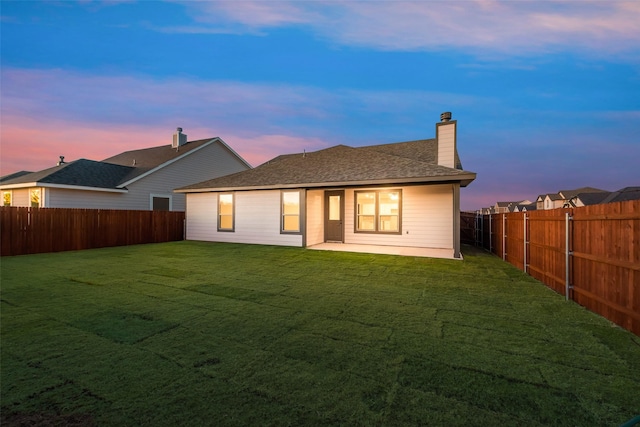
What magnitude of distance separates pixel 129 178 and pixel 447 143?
17.0 meters

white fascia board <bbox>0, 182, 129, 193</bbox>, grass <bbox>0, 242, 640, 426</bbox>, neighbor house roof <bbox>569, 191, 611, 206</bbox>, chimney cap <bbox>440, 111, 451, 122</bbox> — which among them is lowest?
grass <bbox>0, 242, 640, 426</bbox>

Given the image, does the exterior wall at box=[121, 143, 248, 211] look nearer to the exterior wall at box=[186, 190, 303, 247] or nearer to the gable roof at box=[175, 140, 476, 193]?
the gable roof at box=[175, 140, 476, 193]

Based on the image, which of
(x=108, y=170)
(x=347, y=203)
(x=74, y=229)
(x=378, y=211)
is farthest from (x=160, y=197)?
(x=378, y=211)

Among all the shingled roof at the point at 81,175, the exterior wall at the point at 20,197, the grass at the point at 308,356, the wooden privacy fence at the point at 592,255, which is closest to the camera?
the grass at the point at 308,356

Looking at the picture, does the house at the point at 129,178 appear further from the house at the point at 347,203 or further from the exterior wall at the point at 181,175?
the house at the point at 347,203

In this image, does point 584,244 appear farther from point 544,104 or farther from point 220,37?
point 544,104

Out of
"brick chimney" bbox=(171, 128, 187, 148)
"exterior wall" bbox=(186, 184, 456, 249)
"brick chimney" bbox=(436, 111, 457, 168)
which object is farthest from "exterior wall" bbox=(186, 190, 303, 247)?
A: "brick chimney" bbox=(171, 128, 187, 148)

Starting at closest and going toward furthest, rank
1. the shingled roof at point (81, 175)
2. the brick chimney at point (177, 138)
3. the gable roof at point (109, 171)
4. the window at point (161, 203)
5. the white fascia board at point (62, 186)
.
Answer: the white fascia board at point (62, 186) → the shingled roof at point (81, 175) → the gable roof at point (109, 171) → the window at point (161, 203) → the brick chimney at point (177, 138)

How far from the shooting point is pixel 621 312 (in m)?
3.68

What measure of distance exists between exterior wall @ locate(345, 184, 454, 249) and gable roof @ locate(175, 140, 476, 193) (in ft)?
3.00

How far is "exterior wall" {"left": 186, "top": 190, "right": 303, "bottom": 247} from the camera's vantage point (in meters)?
12.2

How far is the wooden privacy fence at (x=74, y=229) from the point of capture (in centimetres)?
1026

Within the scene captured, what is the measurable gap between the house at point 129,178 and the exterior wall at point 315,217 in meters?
11.0

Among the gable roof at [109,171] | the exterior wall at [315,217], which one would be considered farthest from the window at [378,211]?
the gable roof at [109,171]
